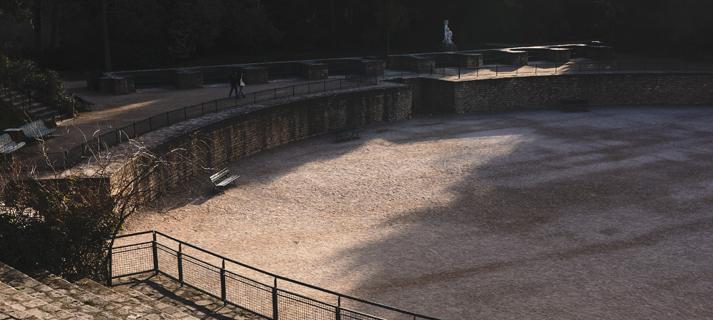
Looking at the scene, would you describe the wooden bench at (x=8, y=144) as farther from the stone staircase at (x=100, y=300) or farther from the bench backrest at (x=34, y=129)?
the stone staircase at (x=100, y=300)

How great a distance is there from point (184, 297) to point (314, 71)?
28237 mm

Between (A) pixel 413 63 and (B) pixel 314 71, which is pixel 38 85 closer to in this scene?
(B) pixel 314 71

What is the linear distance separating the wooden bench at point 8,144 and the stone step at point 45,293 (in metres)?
8.81

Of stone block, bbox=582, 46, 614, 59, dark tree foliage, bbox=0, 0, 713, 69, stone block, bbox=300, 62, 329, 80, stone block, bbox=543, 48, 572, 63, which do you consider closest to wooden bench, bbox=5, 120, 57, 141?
dark tree foliage, bbox=0, 0, 713, 69

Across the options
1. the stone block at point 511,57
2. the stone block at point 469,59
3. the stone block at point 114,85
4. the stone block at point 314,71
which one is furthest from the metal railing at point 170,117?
the stone block at point 511,57

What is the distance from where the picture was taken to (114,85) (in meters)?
37.4

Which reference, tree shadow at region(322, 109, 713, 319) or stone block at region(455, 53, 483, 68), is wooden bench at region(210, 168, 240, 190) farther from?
stone block at region(455, 53, 483, 68)

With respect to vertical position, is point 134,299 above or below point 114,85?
below

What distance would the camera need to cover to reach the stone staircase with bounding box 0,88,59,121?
97.4 feet

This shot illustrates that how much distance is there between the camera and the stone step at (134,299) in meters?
15.4

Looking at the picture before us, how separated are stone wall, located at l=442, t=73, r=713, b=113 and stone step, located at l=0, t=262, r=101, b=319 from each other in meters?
34.1

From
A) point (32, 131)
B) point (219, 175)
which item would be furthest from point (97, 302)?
point (219, 175)

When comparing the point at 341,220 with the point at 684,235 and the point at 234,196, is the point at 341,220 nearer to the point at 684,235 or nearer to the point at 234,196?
the point at 234,196

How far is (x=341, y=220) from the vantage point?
2533 cm
